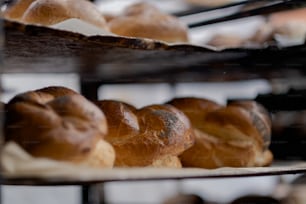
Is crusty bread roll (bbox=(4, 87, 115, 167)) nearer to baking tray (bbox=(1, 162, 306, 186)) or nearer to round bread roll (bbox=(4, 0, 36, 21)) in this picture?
baking tray (bbox=(1, 162, 306, 186))

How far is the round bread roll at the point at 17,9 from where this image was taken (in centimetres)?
109

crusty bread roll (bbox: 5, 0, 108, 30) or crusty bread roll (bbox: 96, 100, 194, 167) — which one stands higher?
crusty bread roll (bbox: 5, 0, 108, 30)

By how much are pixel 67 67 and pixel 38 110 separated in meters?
0.40

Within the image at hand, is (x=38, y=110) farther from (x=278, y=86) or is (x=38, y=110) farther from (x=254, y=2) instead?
(x=278, y=86)

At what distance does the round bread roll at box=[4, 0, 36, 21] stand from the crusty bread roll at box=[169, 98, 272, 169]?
1.29ft

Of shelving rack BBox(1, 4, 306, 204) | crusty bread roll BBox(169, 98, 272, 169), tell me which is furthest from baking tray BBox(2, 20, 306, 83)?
crusty bread roll BBox(169, 98, 272, 169)

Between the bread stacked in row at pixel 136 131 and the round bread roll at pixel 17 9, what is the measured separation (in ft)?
0.72

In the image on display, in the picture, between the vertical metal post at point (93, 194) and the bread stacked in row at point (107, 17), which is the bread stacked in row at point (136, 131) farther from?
the vertical metal post at point (93, 194)

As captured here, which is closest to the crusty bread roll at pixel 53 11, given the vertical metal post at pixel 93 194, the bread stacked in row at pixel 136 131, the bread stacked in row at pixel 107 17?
the bread stacked in row at pixel 107 17

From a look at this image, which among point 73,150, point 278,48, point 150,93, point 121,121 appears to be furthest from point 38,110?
point 150,93

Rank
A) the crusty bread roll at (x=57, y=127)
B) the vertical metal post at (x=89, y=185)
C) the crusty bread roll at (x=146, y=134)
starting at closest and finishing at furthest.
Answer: the crusty bread roll at (x=57, y=127) → the crusty bread roll at (x=146, y=134) → the vertical metal post at (x=89, y=185)

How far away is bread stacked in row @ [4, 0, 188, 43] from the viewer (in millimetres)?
1010

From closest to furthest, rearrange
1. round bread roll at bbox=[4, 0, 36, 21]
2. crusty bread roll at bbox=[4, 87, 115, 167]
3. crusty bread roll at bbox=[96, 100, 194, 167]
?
crusty bread roll at bbox=[4, 87, 115, 167]
crusty bread roll at bbox=[96, 100, 194, 167]
round bread roll at bbox=[4, 0, 36, 21]

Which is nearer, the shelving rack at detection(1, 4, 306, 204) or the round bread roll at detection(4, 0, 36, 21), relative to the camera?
the shelving rack at detection(1, 4, 306, 204)
